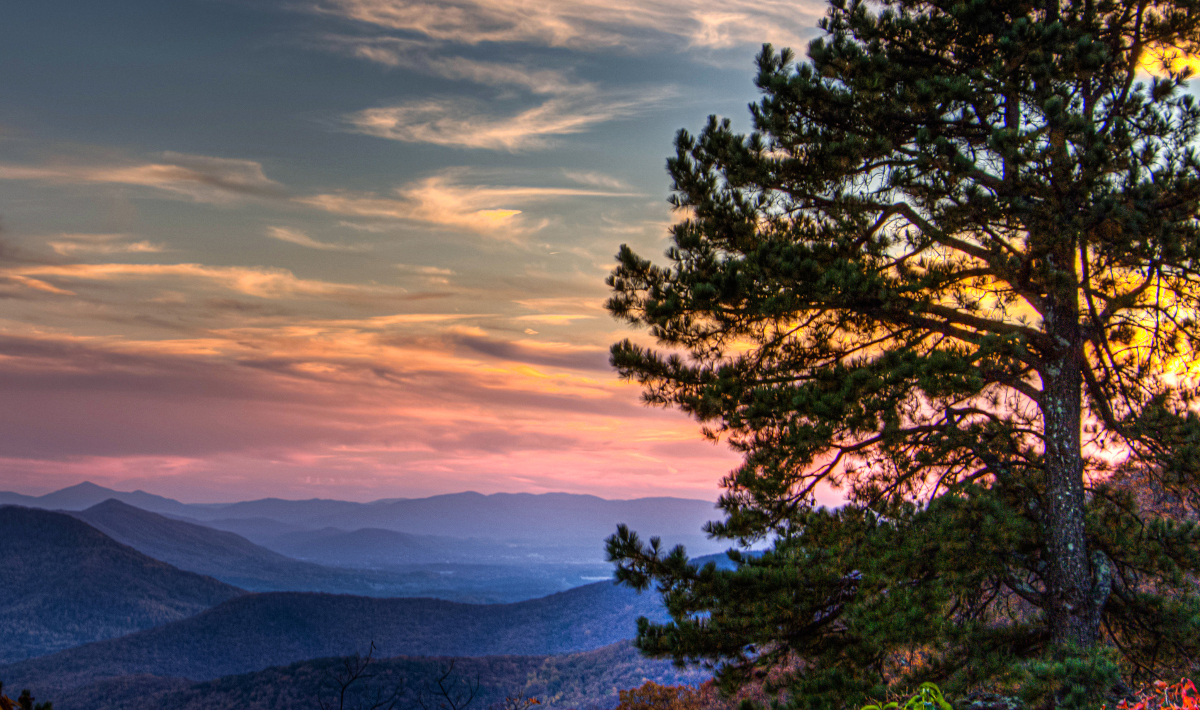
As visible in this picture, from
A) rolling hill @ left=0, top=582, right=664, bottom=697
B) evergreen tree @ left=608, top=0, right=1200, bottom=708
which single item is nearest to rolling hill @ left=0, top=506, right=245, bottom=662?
rolling hill @ left=0, top=582, right=664, bottom=697

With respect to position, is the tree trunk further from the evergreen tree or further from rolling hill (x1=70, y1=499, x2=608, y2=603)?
rolling hill (x1=70, y1=499, x2=608, y2=603)

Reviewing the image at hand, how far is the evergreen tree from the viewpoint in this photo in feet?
24.9

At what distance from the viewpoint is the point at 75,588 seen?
102m

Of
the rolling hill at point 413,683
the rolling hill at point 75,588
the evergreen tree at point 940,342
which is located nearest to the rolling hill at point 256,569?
the rolling hill at point 75,588

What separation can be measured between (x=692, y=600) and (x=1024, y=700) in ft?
10.6

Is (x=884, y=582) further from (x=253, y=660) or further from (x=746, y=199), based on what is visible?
(x=253, y=660)

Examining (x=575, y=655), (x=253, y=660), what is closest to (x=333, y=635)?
(x=253, y=660)

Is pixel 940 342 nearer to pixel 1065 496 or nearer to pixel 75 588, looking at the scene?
pixel 1065 496

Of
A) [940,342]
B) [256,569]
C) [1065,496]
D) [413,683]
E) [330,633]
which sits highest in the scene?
[940,342]

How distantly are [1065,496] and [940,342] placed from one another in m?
2.26

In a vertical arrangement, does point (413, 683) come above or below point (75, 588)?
above

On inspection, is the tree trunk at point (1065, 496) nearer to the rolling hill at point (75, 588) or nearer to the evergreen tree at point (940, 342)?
the evergreen tree at point (940, 342)

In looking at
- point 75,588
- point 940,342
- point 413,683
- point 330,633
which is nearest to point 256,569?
point 75,588

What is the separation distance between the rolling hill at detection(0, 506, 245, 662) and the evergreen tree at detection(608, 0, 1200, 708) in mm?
113664
